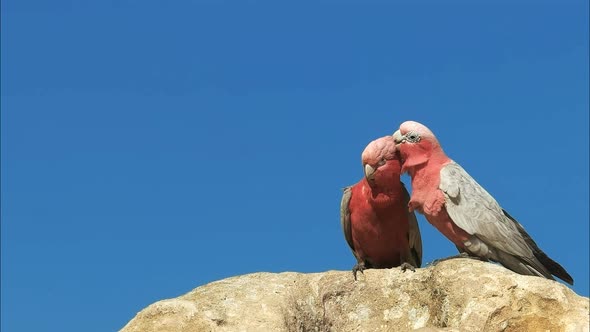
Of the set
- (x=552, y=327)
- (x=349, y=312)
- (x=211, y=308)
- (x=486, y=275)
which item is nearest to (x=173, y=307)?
(x=211, y=308)

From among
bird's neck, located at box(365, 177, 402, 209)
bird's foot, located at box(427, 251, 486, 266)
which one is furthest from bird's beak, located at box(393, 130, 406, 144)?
bird's foot, located at box(427, 251, 486, 266)

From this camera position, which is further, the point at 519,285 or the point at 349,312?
the point at 349,312

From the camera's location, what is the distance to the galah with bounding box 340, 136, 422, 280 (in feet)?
31.7

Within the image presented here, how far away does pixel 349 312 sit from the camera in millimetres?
8367

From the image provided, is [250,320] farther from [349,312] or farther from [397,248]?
[397,248]

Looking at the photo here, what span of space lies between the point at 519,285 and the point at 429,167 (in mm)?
2156

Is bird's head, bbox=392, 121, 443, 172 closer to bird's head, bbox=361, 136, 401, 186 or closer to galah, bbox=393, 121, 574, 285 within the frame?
galah, bbox=393, 121, 574, 285

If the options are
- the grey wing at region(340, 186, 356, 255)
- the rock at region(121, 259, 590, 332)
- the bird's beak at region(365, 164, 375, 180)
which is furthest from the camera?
the grey wing at region(340, 186, 356, 255)

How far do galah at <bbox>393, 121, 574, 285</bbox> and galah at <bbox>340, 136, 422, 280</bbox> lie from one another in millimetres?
446

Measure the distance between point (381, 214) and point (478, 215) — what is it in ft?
4.85

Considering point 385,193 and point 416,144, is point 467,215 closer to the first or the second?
point 416,144

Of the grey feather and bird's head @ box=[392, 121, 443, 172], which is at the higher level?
bird's head @ box=[392, 121, 443, 172]

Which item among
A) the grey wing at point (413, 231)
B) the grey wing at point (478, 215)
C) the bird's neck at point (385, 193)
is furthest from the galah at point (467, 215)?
the grey wing at point (413, 231)

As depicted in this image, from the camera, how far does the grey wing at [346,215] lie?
10.4 meters
